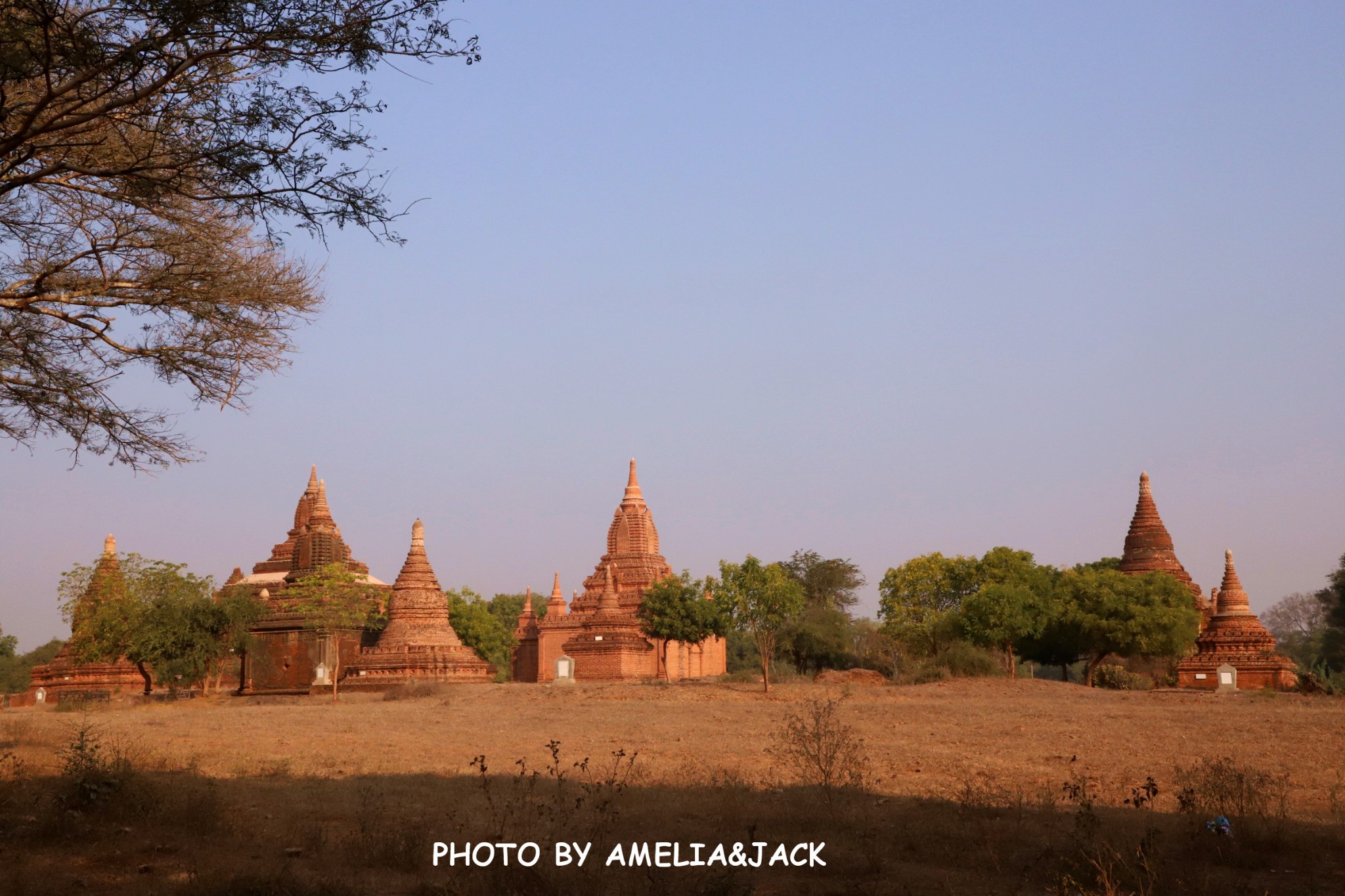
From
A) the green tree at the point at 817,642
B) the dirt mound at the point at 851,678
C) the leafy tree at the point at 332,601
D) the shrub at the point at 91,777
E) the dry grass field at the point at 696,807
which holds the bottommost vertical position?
the dry grass field at the point at 696,807

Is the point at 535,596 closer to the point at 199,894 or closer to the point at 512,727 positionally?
the point at 512,727

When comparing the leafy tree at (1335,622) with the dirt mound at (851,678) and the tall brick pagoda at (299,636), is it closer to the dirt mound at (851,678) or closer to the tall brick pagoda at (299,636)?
the dirt mound at (851,678)

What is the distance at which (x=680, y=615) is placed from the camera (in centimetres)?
4416

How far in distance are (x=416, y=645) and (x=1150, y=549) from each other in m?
31.1

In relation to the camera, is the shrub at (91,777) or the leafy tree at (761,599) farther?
the leafy tree at (761,599)

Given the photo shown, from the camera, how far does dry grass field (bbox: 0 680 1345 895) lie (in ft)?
25.0

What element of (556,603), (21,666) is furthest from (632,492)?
(21,666)

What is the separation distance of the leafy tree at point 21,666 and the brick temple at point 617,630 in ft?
79.8

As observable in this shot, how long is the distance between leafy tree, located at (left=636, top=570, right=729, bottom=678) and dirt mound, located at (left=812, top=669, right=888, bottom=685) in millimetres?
5209

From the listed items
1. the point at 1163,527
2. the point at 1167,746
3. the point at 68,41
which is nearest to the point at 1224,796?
the point at 1167,746

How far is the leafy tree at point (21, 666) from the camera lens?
6075 cm

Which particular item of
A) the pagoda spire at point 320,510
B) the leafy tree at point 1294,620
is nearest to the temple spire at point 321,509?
the pagoda spire at point 320,510

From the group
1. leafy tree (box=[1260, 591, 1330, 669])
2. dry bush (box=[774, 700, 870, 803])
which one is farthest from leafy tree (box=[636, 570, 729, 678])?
leafy tree (box=[1260, 591, 1330, 669])

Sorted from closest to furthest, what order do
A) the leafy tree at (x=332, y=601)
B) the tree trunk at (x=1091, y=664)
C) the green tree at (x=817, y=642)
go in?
the tree trunk at (x=1091, y=664) < the leafy tree at (x=332, y=601) < the green tree at (x=817, y=642)
